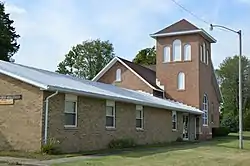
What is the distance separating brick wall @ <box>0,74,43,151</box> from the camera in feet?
71.3

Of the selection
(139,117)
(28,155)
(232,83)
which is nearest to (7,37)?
(139,117)

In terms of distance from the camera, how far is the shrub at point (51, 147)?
69.8 ft

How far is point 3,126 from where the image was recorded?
22.6 meters

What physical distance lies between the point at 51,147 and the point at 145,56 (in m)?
58.5

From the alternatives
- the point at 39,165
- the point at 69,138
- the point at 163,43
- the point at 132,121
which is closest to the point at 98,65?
the point at 163,43

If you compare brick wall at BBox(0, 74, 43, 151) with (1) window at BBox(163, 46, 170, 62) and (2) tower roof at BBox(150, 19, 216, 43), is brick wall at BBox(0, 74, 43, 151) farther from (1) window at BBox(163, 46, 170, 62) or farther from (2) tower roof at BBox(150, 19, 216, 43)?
(1) window at BBox(163, 46, 170, 62)

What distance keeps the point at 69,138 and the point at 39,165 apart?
625 cm

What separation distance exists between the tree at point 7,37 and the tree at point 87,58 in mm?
→ 27755

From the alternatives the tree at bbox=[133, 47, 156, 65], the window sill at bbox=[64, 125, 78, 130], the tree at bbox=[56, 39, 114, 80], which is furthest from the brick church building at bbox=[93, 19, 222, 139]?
the tree at bbox=[56, 39, 114, 80]

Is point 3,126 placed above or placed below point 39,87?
below

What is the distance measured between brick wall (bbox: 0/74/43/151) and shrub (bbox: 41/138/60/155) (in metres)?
0.37

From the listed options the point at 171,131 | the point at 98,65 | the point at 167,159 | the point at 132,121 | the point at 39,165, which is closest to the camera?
the point at 39,165

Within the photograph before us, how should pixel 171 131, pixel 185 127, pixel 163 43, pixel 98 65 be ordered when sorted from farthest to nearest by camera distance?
pixel 98 65
pixel 163 43
pixel 185 127
pixel 171 131

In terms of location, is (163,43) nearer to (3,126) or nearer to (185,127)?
(185,127)
